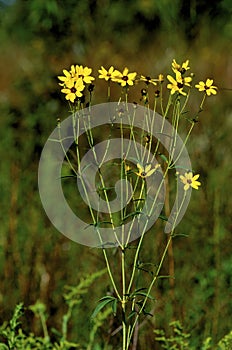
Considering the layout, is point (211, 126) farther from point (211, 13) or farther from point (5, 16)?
point (5, 16)

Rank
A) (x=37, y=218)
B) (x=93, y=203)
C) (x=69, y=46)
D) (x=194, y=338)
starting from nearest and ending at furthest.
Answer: (x=93, y=203)
(x=194, y=338)
(x=37, y=218)
(x=69, y=46)

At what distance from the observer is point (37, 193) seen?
120 inches

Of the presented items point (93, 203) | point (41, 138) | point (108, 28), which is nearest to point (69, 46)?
point (108, 28)

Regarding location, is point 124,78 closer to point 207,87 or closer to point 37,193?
point 207,87

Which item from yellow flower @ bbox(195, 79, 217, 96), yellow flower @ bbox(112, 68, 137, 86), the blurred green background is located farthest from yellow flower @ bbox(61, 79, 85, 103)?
the blurred green background

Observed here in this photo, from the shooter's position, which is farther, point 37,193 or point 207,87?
point 37,193

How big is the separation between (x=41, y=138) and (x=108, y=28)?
85 cm

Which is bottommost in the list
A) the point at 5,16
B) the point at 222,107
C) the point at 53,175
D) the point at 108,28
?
the point at 53,175

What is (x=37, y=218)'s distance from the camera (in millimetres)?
2918

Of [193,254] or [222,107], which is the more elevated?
[222,107]

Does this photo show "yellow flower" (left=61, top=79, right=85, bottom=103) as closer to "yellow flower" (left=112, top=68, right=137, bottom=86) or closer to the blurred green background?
"yellow flower" (left=112, top=68, right=137, bottom=86)

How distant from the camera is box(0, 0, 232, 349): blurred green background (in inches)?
108

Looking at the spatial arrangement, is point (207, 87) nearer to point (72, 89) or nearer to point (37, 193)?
point (72, 89)

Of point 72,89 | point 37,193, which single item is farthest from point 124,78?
point 37,193
